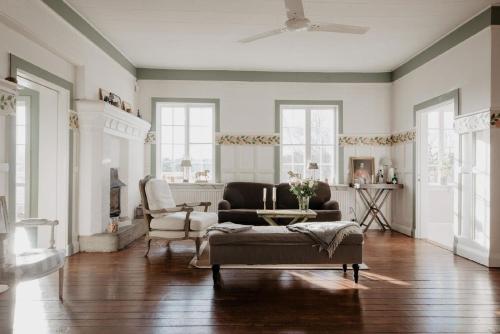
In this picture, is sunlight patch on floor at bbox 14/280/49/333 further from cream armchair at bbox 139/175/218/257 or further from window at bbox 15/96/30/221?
cream armchair at bbox 139/175/218/257

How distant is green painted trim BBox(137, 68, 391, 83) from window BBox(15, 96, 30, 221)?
274 cm

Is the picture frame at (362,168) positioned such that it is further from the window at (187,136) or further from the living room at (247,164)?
the window at (187,136)

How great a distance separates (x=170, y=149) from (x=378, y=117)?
4.38 metres

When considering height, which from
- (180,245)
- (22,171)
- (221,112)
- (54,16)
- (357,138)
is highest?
(54,16)

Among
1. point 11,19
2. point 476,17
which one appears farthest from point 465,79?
point 11,19

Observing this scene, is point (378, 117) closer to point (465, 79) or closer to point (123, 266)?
point (465, 79)

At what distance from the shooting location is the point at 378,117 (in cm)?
805

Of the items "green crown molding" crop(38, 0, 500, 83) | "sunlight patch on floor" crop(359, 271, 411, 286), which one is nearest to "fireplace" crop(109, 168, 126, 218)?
"green crown molding" crop(38, 0, 500, 83)

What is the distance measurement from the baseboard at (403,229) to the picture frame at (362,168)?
40.7 inches

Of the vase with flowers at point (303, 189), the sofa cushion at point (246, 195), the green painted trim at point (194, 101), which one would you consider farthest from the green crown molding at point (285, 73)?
the vase with flowers at point (303, 189)

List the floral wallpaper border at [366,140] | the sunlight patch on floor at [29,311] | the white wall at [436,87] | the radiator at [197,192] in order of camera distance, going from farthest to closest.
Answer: the floral wallpaper border at [366,140] → the radiator at [197,192] → the white wall at [436,87] → the sunlight patch on floor at [29,311]

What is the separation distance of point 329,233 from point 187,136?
4.81m

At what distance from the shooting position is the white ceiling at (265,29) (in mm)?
A: 4934

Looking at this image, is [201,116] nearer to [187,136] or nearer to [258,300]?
[187,136]
